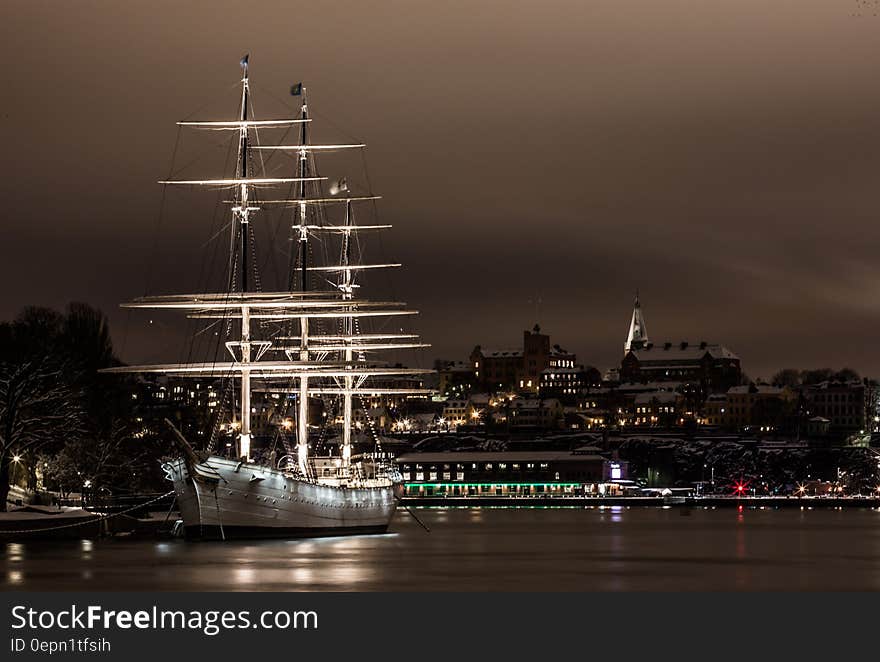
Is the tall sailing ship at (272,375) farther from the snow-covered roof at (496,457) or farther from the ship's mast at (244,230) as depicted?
the snow-covered roof at (496,457)

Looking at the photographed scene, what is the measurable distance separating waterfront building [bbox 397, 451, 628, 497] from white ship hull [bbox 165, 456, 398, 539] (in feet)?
309

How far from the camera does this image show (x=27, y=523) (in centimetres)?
7362

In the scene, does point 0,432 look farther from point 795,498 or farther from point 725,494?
point 725,494

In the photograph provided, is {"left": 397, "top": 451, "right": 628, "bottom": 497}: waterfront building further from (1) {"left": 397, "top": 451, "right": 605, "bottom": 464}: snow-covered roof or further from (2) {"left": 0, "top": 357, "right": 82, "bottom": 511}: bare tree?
(2) {"left": 0, "top": 357, "right": 82, "bottom": 511}: bare tree

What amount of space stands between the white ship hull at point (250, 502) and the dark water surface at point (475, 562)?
129cm

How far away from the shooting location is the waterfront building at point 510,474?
586 feet

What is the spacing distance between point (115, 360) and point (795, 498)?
82682mm

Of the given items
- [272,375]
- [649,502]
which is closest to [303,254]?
[272,375]

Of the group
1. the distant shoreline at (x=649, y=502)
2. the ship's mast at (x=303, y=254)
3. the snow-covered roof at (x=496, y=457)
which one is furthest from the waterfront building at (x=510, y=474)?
the ship's mast at (x=303, y=254)

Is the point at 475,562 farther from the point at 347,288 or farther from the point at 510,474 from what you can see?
the point at 510,474

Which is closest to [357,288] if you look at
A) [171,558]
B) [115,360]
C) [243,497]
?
[115,360]

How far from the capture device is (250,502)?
2985 inches

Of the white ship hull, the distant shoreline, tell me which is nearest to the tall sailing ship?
the white ship hull

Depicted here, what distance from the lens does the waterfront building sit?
178 metres
